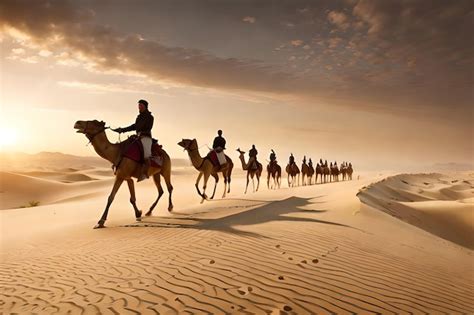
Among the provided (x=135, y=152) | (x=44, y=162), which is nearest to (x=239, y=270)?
(x=135, y=152)

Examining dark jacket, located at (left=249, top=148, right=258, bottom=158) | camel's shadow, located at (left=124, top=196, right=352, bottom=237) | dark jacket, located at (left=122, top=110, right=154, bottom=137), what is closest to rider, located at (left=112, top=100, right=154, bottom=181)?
dark jacket, located at (left=122, top=110, right=154, bottom=137)

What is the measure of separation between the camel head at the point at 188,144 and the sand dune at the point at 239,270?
627 cm

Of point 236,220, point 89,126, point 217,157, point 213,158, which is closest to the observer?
point 236,220

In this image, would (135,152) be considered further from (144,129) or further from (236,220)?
(236,220)

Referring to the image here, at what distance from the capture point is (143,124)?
11.4m

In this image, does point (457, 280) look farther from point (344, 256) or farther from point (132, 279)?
point (132, 279)

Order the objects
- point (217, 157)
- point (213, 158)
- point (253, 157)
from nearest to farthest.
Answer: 1. point (213, 158)
2. point (217, 157)
3. point (253, 157)

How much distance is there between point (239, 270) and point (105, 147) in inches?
265

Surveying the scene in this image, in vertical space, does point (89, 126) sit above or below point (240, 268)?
above

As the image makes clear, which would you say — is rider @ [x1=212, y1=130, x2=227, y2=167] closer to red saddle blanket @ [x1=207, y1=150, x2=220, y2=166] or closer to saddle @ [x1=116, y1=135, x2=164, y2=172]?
red saddle blanket @ [x1=207, y1=150, x2=220, y2=166]

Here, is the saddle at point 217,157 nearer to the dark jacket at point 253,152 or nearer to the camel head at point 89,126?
the dark jacket at point 253,152

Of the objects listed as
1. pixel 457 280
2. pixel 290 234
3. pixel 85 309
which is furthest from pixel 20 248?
pixel 457 280

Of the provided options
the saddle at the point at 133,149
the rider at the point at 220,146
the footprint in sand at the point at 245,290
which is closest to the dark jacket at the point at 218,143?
the rider at the point at 220,146

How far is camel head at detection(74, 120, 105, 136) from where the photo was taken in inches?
404
